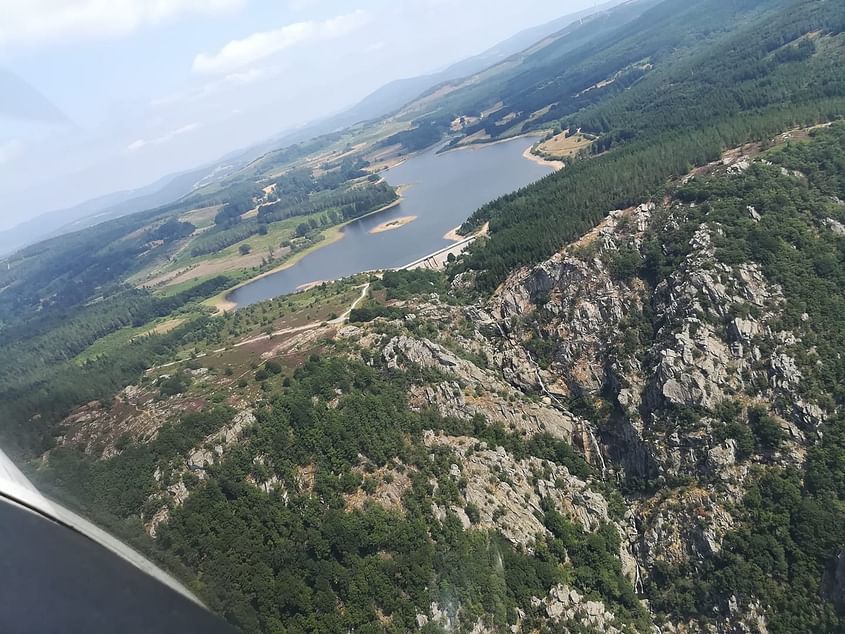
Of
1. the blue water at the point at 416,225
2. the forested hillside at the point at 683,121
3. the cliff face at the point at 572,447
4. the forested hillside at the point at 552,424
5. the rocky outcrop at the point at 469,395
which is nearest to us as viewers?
the forested hillside at the point at 552,424

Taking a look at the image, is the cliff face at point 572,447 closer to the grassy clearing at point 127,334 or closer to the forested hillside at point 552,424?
the forested hillside at point 552,424

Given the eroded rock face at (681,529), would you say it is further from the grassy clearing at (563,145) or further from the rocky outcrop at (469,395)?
the grassy clearing at (563,145)

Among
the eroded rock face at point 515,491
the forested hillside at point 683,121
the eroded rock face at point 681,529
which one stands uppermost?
the forested hillside at point 683,121

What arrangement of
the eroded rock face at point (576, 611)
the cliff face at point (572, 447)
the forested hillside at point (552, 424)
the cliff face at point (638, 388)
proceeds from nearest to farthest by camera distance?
the forested hillside at point (552, 424) → the cliff face at point (572, 447) → the eroded rock face at point (576, 611) → the cliff face at point (638, 388)

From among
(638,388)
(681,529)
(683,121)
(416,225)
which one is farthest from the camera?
(416,225)

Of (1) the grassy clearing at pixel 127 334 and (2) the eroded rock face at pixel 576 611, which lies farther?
(1) the grassy clearing at pixel 127 334

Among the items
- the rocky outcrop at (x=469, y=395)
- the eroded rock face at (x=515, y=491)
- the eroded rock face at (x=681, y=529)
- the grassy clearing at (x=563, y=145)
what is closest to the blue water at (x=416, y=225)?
the grassy clearing at (x=563, y=145)

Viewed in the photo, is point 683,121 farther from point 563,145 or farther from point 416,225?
point 416,225

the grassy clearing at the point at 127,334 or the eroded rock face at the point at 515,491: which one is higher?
the grassy clearing at the point at 127,334

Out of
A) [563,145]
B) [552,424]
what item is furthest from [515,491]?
[563,145]
